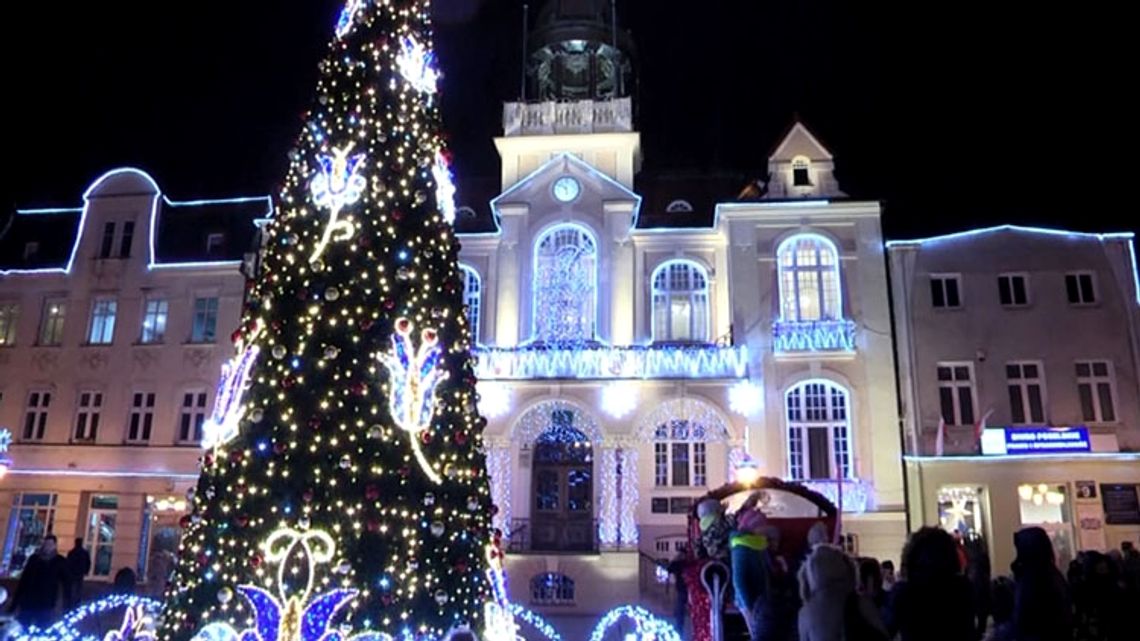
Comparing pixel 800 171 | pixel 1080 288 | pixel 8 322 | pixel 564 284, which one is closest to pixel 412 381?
pixel 564 284

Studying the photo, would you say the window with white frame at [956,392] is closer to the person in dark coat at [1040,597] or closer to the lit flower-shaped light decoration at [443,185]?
the lit flower-shaped light decoration at [443,185]

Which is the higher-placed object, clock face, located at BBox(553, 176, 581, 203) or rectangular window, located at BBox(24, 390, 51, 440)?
clock face, located at BBox(553, 176, 581, 203)

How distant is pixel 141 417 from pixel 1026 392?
1023 inches

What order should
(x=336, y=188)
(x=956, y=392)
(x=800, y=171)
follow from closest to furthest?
1. (x=336, y=188)
2. (x=956, y=392)
3. (x=800, y=171)

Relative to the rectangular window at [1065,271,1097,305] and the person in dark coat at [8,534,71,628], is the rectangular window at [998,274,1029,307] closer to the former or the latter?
the rectangular window at [1065,271,1097,305]

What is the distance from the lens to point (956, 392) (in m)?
25.0

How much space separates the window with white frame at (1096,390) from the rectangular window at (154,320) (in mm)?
27126

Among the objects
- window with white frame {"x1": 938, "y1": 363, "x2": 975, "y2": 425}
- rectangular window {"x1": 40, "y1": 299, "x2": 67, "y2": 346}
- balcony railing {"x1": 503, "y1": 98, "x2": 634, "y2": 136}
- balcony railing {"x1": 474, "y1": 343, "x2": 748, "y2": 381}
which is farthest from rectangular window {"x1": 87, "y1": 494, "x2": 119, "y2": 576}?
window with white frame {"x1": 938, "y1": 363, "x2": 975, "y2": 425}

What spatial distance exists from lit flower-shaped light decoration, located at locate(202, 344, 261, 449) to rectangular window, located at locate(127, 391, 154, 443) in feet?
67.4

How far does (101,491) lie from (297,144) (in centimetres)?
2147

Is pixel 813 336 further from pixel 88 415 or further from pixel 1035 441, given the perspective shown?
pixel 88 415

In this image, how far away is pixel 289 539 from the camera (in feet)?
27.2

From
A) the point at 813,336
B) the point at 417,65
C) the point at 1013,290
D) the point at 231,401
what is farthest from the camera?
the point at 1013,290

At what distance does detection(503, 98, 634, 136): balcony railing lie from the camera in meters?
29.0
